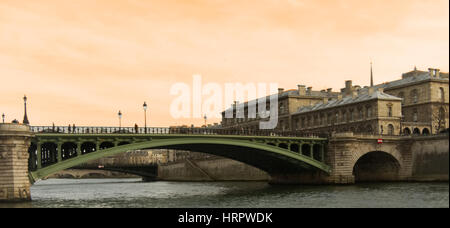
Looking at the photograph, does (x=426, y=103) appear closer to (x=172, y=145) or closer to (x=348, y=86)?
(x=348, y=86)

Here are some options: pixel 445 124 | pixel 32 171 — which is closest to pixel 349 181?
pixel 445 124

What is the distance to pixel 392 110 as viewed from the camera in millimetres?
97750

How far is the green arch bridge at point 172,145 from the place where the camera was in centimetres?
5894

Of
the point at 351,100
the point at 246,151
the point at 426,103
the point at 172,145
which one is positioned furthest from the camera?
the point at 351,100

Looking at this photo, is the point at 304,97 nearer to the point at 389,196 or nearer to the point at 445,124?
the point at 445,124

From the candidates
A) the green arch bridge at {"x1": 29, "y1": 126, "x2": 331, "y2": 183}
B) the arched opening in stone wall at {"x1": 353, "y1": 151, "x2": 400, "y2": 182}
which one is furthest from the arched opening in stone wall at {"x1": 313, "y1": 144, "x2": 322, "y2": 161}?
the arched opening in stone wall at {"x1": 353, "y1": 151, "x2": 400, "y2": 182}

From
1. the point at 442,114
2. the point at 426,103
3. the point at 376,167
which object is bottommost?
the point at 376,167

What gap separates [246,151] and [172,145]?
11.0m

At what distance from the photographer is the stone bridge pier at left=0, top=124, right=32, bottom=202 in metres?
54.7

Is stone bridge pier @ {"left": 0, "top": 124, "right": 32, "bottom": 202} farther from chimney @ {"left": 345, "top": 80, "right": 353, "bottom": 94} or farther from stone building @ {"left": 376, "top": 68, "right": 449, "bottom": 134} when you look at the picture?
chimney @ {"left": 345, "top": 80, "right": 353, "bottom": 94}

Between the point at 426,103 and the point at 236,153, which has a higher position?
the point at 426,103

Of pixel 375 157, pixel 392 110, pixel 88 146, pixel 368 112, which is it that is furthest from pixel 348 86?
pixel 88 146

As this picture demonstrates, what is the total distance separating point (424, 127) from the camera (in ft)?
332

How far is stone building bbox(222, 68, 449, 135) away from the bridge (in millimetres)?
12754
